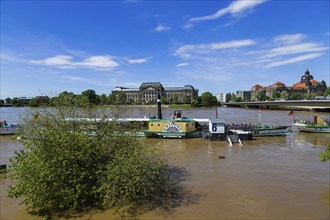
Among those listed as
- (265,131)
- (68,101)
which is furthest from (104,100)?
(68,101)

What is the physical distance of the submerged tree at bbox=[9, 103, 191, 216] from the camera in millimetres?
13875

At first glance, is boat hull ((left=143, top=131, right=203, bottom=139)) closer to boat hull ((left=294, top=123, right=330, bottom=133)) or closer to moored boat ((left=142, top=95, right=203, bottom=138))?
moored boat ((left=142, top=95, right=203, bottom=138))

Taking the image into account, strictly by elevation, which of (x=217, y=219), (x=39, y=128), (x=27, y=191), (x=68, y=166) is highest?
(x=39, y=128)

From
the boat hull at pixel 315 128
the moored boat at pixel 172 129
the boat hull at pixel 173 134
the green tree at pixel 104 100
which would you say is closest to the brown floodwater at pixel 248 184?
the boat hull at pixel 173 134

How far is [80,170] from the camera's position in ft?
48.2

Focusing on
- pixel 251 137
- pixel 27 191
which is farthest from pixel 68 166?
pixel 251 137

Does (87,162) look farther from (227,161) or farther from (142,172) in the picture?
(227,161)

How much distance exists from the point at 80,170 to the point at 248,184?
12.0m

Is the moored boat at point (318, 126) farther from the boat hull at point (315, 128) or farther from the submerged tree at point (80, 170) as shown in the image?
the submerged tree at point (80, 170)

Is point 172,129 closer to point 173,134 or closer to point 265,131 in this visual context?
point 173,134

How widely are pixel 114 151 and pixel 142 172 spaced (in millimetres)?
2678

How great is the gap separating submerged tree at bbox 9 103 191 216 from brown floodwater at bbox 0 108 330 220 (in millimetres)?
1166

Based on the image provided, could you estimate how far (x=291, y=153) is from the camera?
1219 inches

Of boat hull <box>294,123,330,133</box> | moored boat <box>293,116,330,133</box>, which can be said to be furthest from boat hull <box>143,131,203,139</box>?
boat hull <box>294,123,330,133</box>
